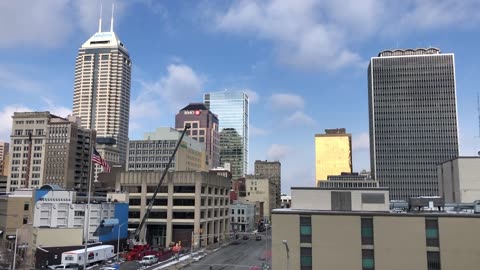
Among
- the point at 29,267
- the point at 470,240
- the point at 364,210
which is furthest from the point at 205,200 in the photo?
the point at 470,240

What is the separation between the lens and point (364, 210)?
54156mm

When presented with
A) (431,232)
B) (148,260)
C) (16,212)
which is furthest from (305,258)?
(16,212)

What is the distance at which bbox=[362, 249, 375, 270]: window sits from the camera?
160 feet

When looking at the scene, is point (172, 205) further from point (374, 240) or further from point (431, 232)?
point (431, 232)

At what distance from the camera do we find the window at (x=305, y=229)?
5053cm

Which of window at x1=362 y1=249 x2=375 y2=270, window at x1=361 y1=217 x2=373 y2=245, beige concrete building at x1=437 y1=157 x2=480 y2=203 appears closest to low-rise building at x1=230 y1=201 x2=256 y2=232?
beige concrete building at x1=437 y1=157 x2=480 y2=203

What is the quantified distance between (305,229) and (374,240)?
793 cm

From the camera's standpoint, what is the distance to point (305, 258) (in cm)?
5009

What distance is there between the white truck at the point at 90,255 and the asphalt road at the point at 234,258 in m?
17.8

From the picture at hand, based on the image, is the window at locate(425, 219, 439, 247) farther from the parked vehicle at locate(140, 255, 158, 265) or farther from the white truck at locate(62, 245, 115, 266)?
the white truck at locate(62, 245, 115, 266)

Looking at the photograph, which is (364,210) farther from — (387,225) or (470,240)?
(470,240)

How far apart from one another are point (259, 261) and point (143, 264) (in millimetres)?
24611

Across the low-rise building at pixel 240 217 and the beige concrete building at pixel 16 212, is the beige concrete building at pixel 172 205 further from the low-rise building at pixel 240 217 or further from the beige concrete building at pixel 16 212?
the low-rise building at pixel 240 217

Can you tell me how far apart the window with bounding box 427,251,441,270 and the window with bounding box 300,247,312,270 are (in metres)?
13.1
